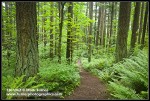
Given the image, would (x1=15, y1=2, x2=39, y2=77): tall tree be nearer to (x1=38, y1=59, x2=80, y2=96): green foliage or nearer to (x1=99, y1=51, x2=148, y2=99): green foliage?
(x1=38, y1=59, x2=80, y2=96): green foliage

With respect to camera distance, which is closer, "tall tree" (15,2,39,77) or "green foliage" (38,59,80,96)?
"tall tree" (15,2,39,77)

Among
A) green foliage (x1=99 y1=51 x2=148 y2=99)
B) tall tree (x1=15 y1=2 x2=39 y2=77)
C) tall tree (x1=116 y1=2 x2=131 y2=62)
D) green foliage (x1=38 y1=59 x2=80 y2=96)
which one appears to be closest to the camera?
green foliage (x1=99 y1=51 x2=148 y2=99)

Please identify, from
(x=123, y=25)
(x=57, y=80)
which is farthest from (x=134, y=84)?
(x=123, y=25)

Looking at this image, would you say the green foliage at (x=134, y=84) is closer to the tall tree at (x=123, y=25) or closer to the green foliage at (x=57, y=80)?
the green foliage at (x=57, y=80)

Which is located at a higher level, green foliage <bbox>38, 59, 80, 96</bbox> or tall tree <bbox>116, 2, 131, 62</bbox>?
Answer: tall tree <bbox>116, 2, 131, 62</bbox>

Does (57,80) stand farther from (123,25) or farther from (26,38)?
(123,25)

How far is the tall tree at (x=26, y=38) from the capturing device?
651 centimetres

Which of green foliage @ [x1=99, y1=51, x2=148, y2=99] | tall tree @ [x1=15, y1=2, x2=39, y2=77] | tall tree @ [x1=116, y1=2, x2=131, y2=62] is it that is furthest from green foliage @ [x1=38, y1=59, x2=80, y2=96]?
tall tree @ [x1=116, y1=2, x2=131, y2=62]

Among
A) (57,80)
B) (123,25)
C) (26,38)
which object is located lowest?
(57,80)

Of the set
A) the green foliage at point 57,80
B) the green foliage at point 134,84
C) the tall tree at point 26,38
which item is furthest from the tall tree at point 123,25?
the tall tree at point 26,38

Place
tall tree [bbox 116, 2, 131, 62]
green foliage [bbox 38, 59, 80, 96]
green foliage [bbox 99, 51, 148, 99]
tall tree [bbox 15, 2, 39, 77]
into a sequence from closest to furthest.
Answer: green foliage [bbox 99, 51, 148, 99]
tall tree [bbox 15, 2, 39, 77]
green foliage [bbox 38, 59, 80, 96]
tall tree [bbox 116, 2, 131, 62]

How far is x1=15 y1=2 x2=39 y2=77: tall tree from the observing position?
6.51m

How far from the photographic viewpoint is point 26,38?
6555mm

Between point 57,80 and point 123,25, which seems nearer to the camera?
point 57,80
